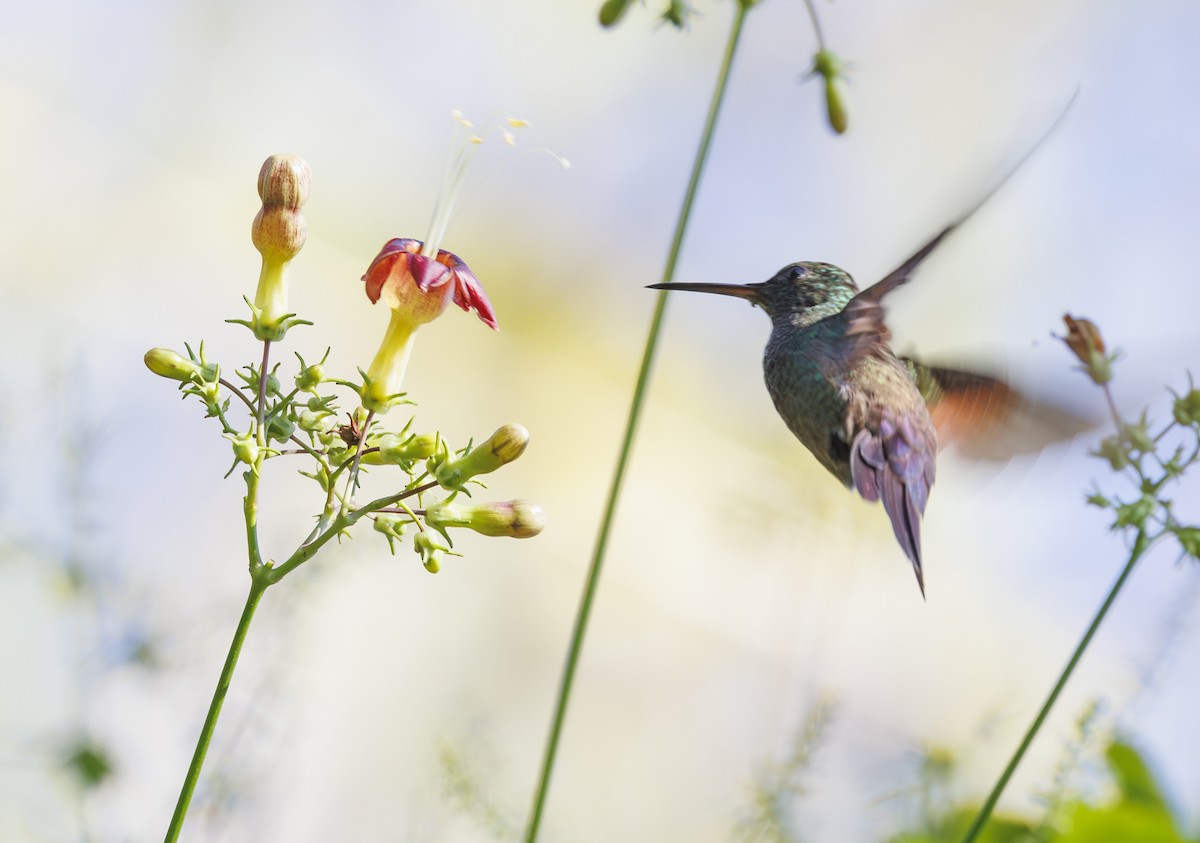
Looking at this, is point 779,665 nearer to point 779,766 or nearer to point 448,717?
point 448,717

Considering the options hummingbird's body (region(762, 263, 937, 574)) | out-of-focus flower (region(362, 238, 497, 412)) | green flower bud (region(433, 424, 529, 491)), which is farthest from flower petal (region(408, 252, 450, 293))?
hummingbird's body (region(762, 263, 937, 574))

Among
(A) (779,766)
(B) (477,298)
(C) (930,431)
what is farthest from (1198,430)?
(B) (477,298)

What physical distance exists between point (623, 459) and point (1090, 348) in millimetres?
467

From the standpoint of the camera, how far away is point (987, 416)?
1.24 metres

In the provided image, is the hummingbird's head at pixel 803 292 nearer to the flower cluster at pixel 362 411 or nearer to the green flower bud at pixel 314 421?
the flower cluster at pixel 362 411

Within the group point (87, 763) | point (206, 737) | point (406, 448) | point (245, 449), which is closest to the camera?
point (206, 737)

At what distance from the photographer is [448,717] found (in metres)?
3.22

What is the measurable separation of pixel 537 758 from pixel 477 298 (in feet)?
9.16

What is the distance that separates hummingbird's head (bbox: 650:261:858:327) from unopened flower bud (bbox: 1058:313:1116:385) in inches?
8.8

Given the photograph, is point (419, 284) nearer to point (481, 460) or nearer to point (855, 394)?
point (481, 460)

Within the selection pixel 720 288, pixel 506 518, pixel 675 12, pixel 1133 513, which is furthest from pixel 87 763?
pixel 1133 513

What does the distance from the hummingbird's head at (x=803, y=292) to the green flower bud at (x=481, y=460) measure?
0.40 metres

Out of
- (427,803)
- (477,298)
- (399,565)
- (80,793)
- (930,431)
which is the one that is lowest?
(80,793)

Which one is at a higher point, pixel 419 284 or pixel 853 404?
pixel 853 404
